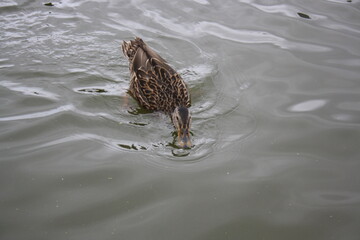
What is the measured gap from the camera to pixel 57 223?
154 inches

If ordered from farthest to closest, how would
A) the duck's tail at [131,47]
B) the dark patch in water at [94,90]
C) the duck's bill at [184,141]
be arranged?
the duck's tail at [131,47] < the dark patch in water at [94,90] < the duck's bill at [184,141]

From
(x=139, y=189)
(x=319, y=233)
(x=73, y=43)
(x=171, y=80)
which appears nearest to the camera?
(x=319, y=233)

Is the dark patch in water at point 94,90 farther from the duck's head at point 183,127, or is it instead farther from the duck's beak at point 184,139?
the duck's beak at point 184,139

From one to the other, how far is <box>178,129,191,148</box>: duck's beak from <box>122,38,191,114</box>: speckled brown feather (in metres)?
0.90

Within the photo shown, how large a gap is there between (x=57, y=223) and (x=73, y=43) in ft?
15.3

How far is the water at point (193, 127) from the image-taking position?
13.2 feet

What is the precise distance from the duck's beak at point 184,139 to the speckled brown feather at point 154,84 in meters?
0.90

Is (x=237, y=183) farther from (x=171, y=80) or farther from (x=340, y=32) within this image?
(x=340, y=32)

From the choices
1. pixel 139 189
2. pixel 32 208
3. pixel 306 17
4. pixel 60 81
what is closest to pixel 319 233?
pixel 139 189

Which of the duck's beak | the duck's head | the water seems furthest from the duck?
the duck's beak

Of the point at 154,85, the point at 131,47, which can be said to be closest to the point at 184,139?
the point at 154,85

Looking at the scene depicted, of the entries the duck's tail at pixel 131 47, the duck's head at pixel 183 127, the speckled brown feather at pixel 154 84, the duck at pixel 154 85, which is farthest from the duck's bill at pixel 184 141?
the duck's tail at pixel 131 47

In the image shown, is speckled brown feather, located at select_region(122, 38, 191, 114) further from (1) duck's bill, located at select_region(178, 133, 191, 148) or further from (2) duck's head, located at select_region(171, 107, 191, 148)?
(1) duck's bill, located at select_region(178, 133, 191, 148)

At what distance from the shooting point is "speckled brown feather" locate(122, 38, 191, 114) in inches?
244
